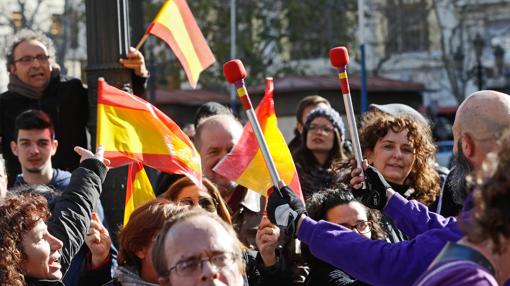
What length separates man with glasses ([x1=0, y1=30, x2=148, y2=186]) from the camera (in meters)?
7.52

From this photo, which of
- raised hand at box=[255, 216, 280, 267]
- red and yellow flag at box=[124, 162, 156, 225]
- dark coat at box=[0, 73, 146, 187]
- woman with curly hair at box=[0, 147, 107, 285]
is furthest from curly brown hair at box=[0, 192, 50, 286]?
dark coat at box=[0, 73, 146, 187]

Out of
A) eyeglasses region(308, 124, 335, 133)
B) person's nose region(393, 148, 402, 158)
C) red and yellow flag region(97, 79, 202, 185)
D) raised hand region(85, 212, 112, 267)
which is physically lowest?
raised hand region(85, 212, 112, 267)

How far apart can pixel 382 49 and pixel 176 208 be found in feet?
143

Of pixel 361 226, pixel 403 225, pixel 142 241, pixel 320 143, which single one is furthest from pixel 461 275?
pixel 320 143

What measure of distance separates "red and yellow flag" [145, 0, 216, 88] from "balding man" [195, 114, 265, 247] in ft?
1.04

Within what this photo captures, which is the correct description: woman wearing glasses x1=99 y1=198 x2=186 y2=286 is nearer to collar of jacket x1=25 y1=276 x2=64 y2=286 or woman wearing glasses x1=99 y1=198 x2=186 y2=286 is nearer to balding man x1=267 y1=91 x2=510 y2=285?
collar of jacket x1=25 y1=276 x2=64 y2=286

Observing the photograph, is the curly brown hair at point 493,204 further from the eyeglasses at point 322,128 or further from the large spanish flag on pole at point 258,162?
the eyeglasses at point 322,128

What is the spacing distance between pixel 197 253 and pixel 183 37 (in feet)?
12.4

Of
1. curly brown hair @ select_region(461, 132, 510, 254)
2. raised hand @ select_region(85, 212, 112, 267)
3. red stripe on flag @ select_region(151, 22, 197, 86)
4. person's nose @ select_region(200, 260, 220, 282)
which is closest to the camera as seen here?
curly brown hair @ select_region(461, 132, 510, 254)

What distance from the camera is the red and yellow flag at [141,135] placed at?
608cm

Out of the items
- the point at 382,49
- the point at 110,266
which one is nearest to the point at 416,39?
the point at 382,49

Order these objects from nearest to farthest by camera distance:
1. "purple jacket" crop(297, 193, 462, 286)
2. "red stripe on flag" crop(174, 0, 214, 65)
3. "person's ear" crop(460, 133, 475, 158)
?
"purple jacket" crop(297, 193, 462, 286) < "person's ear" crop(460, 133, 475, 158) < "red stripe on flag" crop(174, 0, 214, 65)

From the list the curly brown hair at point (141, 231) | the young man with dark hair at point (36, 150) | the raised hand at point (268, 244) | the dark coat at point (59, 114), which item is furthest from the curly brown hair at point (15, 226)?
the dark coat at point (59, 114)

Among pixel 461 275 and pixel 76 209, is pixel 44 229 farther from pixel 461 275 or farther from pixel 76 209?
pixel 461 275
